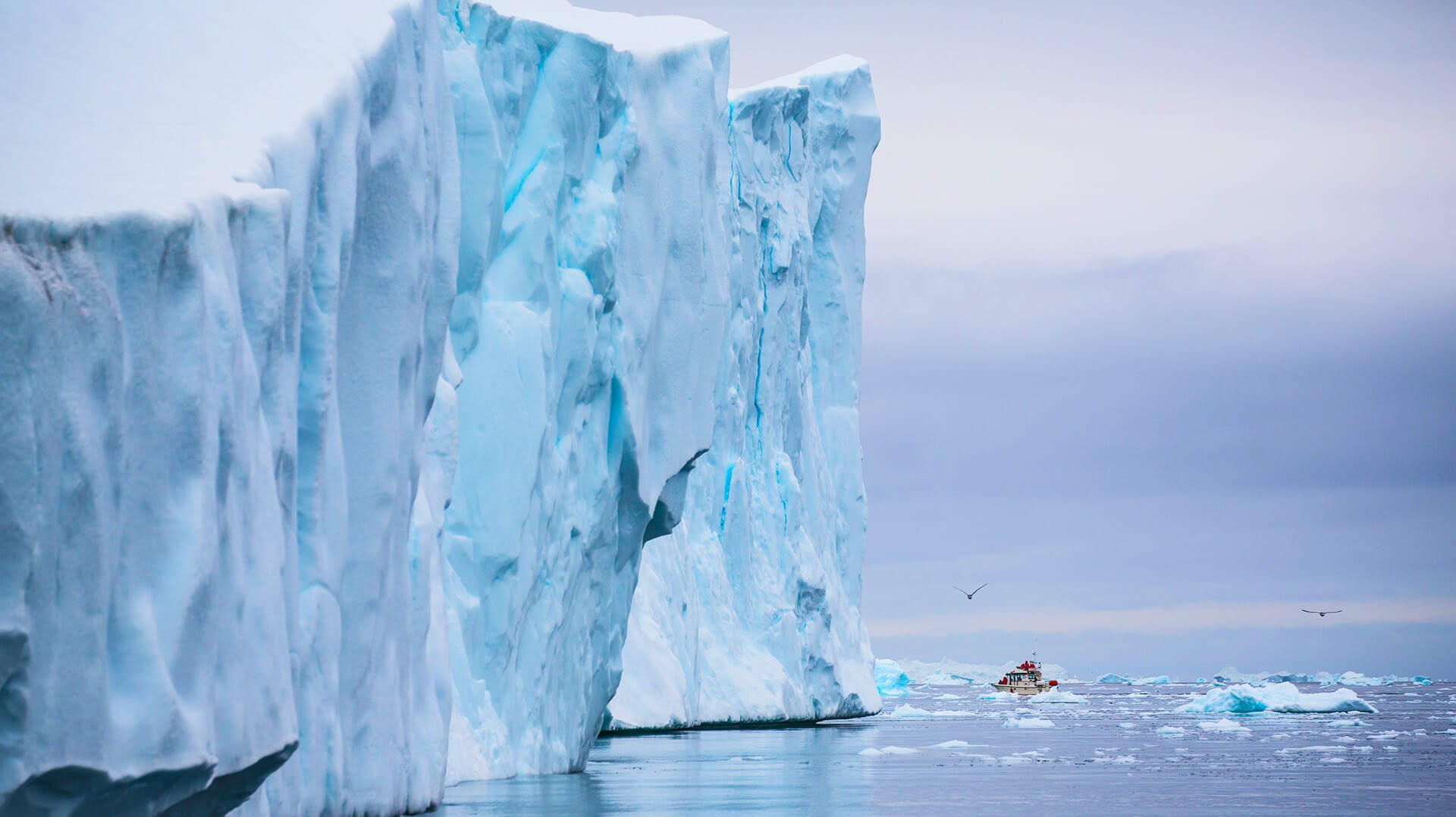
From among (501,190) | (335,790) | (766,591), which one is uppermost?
(501,190)

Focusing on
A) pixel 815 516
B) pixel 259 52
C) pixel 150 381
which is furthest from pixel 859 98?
pixel 150 381

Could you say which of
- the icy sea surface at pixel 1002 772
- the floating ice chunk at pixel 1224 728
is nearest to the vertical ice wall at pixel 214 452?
the icy sea surface at pixel 1002 772

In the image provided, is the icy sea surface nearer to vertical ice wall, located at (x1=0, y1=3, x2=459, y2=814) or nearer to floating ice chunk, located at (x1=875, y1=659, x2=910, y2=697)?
vertical ice wall, located at (x1=0, y1=3, x2=459, y2=814)

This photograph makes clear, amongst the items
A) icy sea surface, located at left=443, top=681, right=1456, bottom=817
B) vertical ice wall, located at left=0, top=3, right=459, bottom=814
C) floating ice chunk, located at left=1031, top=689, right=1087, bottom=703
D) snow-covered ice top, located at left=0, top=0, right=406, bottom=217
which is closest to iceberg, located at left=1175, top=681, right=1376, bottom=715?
icy sea surface, located at left=443, top=681, right=1456, bottom=817

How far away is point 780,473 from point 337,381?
19152 mm

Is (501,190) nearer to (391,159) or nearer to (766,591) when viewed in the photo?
(391,159)

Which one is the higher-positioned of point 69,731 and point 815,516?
point 815,516

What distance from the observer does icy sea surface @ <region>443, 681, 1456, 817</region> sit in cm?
1248

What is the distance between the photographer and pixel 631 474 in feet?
54.5

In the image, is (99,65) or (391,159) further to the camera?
(391,159)

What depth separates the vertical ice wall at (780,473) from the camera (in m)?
24.3

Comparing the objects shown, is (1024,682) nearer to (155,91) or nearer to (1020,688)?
(1020,688)

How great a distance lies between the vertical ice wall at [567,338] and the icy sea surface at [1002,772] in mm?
1067

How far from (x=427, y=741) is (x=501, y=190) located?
4652 millimetres
